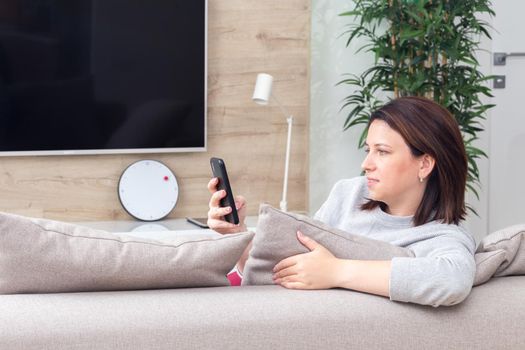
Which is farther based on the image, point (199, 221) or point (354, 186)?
point (199, 221)

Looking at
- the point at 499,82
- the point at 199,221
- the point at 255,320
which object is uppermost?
the point at 499,82

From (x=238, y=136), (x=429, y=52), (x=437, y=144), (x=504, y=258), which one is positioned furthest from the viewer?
(x=238, y=136)

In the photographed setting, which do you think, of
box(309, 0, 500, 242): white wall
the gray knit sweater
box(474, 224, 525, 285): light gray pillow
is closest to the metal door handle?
box(309, 0, 500, 242): white wall

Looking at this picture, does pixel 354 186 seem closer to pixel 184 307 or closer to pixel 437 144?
pixel 437 144

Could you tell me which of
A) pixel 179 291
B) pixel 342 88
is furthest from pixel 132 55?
pixel 179 291

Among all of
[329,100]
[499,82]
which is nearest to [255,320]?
[329,100]

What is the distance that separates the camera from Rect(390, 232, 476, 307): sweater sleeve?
1631 millimetres

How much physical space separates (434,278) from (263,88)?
2.64 meters

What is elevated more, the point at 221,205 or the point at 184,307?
the point at 221,205

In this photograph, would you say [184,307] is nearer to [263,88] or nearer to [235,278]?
[235,278]

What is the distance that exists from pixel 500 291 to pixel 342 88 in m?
3.02

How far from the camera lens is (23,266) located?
1562 millimetres

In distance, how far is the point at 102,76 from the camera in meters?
4.25

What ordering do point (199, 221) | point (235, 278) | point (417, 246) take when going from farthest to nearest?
point (199, 221)
point (235, 278)
point (417, 246)
